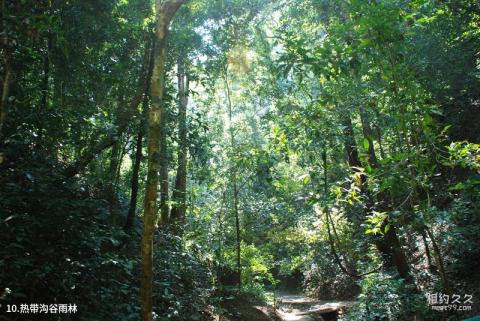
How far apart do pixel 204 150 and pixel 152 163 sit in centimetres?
436

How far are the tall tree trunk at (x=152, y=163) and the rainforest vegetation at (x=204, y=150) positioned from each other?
23mm

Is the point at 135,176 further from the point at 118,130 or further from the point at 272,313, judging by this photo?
the point at 272,313

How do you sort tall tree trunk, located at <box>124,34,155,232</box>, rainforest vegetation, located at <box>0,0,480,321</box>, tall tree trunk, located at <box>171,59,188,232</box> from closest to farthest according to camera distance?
1. rainforest vegetation, located at <box>0,0,480,321</box>
2. tall tree trunk, located at <box>124,34,155,232</box>
3. tall tree trunk, located at <box>171,59,188,232</box>

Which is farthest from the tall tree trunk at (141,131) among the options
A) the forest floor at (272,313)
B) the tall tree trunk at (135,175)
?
the forest floor at (272,313)

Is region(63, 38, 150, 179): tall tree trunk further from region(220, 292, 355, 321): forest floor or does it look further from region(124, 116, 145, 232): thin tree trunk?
region(220, 292, 355, 321): forest floor

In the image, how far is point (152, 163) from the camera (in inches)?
182

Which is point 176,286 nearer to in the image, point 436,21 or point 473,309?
point 473,309

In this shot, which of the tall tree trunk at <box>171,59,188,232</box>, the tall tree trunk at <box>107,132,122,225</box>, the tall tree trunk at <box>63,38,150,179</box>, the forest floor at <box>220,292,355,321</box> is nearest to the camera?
the tall tree trunk at <box>63,38,150,179</box>

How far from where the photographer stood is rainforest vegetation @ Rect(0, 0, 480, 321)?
14.9 feet

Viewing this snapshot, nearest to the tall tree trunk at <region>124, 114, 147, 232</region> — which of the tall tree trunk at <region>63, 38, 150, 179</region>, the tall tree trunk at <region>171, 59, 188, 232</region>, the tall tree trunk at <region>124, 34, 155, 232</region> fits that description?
the tall tree trunk at <region>124, 34, 155, 232</region>

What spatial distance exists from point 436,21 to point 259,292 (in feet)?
33.4

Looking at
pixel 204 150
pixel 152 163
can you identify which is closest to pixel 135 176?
pixel 204 150

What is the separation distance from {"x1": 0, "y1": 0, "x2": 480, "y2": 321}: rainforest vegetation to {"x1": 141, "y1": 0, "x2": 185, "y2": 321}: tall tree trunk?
0.02m

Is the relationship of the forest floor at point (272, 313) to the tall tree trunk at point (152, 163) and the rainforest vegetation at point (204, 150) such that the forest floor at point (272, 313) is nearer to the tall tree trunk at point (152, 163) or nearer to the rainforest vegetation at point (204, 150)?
the rainforest vegetation at point (204, 150)
